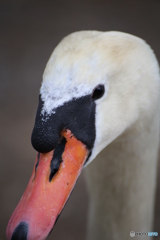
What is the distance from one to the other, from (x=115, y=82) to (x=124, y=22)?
136 inches

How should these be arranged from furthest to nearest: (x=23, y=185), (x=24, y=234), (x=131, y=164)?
(x=23, y=185) → (x=131, y=164) → (x=24, y=234)

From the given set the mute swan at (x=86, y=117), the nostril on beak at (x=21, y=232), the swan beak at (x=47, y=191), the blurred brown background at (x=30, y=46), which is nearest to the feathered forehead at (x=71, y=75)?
the mute swan at (x=86, y=117)

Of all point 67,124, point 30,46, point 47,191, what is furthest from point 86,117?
point 30,46

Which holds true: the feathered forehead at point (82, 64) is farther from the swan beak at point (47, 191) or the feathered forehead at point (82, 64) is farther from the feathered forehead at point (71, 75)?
the swan beak at point (47, 191)

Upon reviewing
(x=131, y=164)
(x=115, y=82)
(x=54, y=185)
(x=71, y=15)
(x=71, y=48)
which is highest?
(x=71, y=15)

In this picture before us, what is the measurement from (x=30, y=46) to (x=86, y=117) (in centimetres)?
341

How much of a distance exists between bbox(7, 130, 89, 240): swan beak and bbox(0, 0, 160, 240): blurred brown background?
219 centimetres

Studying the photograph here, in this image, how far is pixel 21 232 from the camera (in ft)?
4.24

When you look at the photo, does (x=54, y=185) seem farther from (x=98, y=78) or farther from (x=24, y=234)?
(x=98, y=78)

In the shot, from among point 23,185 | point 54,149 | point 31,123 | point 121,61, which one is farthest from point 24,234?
point 31,123

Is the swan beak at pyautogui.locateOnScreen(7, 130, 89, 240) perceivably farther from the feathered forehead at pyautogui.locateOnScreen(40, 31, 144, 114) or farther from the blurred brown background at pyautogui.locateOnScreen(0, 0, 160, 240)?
the blurred brown background at pyautogui.locateOnScreen(0, 0, 160, 240)

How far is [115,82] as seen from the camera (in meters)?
1.50

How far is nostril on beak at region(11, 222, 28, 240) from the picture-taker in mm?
1284

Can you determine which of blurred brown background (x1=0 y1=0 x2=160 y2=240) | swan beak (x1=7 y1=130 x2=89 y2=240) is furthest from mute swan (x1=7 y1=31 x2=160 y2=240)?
blurred brown background (x1=0 y1=0 x2=160 y2=240)
